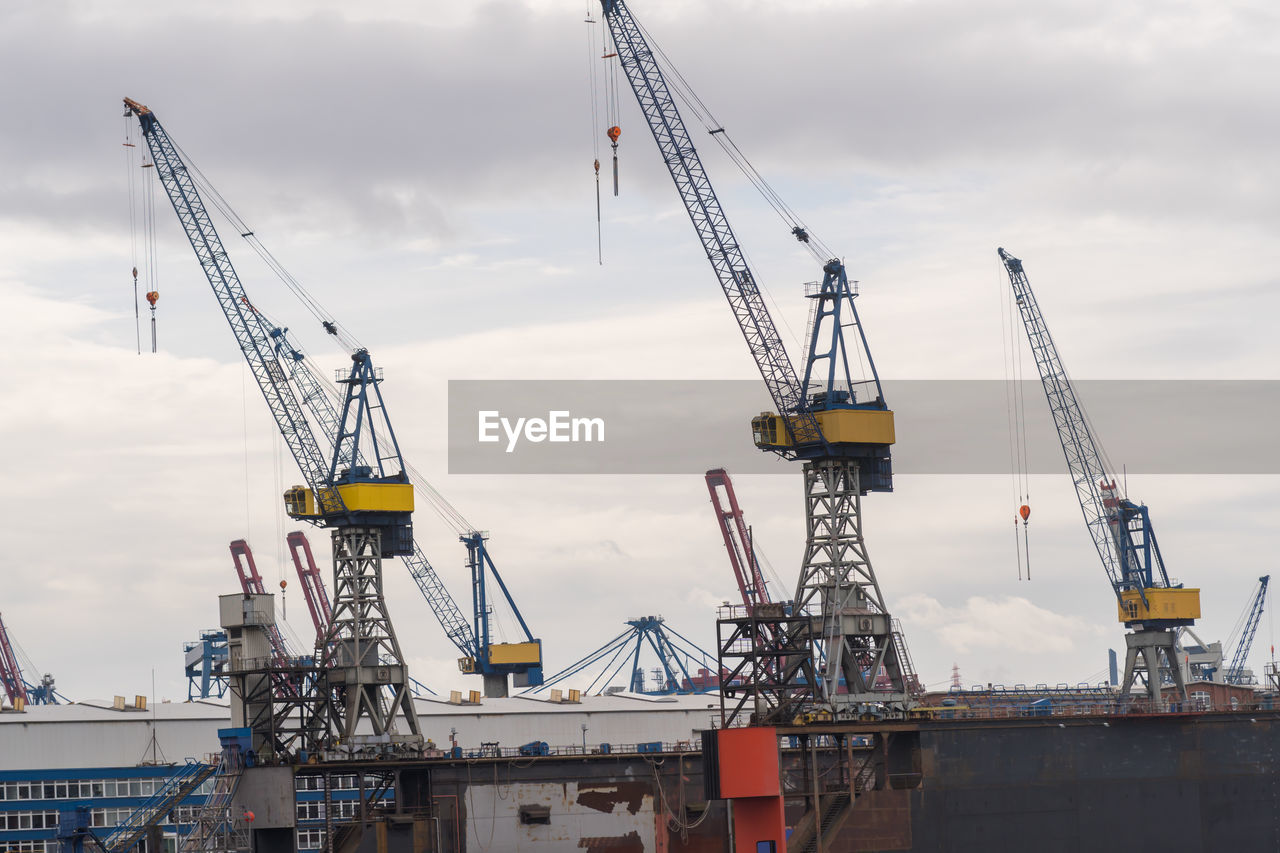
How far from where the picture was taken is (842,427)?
10594 centimetres

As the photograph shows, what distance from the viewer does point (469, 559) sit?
18962cm

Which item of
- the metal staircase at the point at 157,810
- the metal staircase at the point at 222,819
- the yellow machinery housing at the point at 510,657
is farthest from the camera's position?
the yellow machinery housing at the point at 510,657

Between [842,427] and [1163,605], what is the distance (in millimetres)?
57920

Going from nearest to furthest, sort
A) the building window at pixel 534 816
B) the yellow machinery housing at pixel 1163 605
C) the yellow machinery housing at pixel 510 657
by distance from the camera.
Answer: the building window at pixel 534 816, the yellow machinery housing at pixel 1163 605, the yellow machinery housing at pixel 510 657

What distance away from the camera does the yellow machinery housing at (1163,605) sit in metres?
151

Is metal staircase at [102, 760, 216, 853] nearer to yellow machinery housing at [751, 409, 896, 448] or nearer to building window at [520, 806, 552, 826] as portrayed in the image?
building window at [520, 806, 552, 826]

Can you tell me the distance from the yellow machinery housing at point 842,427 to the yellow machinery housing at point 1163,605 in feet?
175

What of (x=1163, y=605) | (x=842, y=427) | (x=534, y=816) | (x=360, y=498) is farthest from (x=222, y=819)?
(x=1163, y=605)

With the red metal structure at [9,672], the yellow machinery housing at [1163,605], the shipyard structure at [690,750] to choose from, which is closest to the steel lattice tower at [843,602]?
the shipyard structure at [690,750]

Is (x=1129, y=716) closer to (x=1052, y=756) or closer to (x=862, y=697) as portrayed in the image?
(x=1052, y=756)

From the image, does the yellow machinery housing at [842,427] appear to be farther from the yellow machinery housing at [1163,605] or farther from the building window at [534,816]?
the yellow machinery housing at [1163,605]

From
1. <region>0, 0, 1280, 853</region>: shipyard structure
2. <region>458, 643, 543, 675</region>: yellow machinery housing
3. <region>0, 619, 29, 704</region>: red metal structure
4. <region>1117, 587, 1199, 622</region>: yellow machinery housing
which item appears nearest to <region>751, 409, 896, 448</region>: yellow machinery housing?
<region>0, 0, 1280, 853</region>: shipyard structure

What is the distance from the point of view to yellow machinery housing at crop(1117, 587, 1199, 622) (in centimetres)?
15062

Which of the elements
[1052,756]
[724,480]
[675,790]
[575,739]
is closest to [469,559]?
[724,480]
